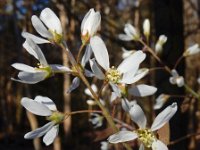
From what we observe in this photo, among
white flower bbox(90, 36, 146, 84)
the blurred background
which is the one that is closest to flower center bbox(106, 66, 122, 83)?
white flower bbox(90, 36, 146, 84)

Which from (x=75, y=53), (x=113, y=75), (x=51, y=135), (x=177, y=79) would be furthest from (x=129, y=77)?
(x=75, y=53)

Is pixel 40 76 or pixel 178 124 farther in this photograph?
pixel 178 124

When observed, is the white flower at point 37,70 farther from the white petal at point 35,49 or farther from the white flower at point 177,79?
the white flower at point 177,79

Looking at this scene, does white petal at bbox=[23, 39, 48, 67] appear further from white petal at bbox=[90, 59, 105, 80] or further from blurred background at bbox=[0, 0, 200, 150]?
blurred background at bbox=[0, 0, 200, 150]

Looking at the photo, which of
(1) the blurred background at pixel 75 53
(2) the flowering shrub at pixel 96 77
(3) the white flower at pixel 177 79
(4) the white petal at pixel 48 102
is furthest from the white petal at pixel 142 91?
(3) the white flower at pixel 177 79

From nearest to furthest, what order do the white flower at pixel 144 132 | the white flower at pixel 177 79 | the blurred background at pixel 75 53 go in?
the white flower at pixel 144 132
the white flower at pixel 177 79
the blurred background at pixel 75 53

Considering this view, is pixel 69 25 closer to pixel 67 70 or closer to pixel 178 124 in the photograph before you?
pixel 178 124

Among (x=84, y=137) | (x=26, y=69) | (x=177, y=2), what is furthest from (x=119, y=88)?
(x=84, y=137)
